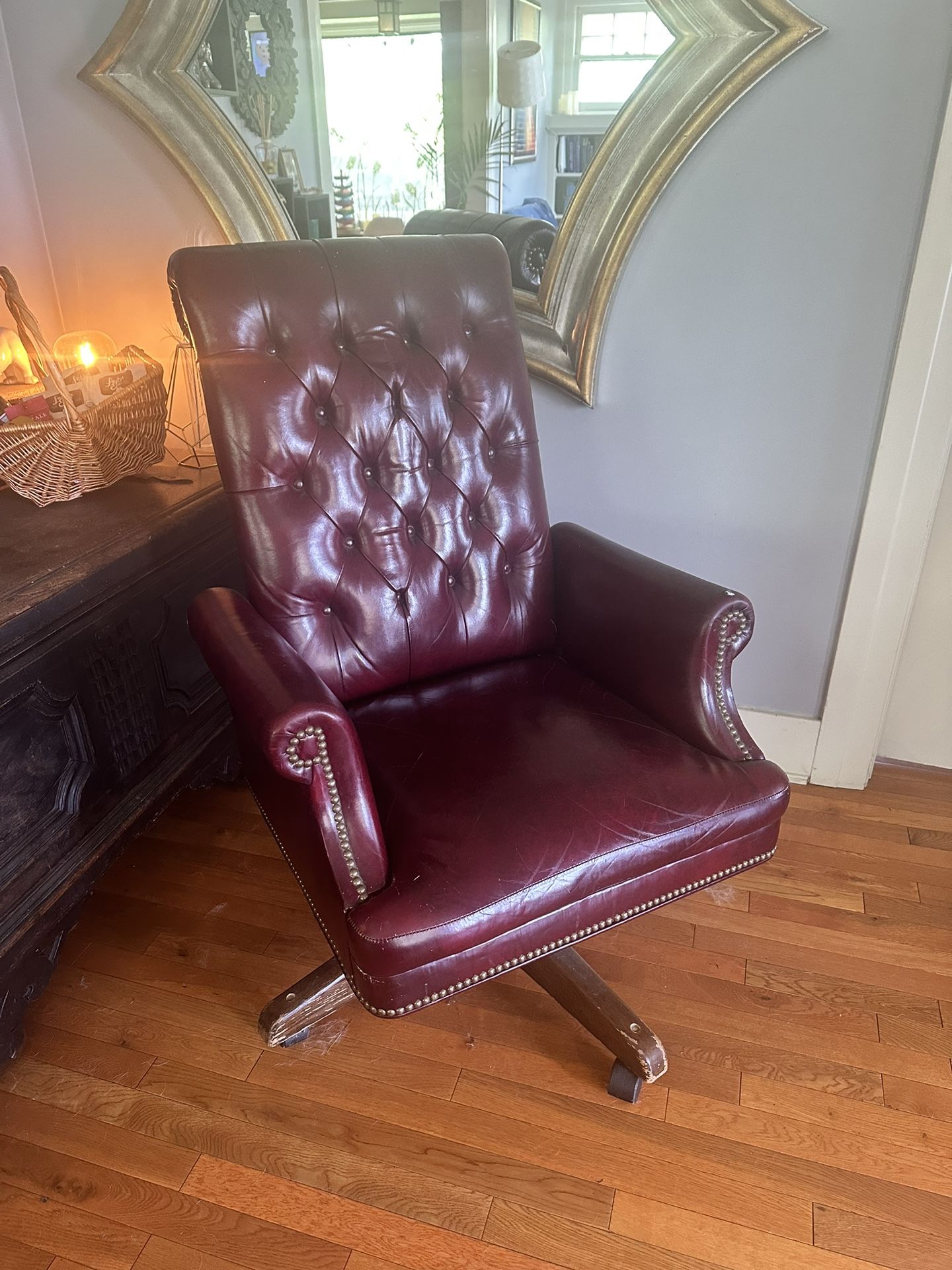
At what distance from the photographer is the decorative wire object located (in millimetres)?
1705

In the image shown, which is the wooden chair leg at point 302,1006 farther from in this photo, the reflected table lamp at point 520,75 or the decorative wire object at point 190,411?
the reflected table lamp at point 520,75

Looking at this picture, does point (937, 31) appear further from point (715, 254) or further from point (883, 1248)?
point (883, 1248)

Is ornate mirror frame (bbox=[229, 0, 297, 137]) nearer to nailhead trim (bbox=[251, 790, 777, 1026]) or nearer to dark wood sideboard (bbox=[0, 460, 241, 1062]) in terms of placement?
dark wood sideboard (bbox=[0, 460, 241, 1062])

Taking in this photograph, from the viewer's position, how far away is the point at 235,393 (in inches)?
48.7

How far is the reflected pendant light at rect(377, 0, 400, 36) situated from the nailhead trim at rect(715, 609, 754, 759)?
122 centimetres

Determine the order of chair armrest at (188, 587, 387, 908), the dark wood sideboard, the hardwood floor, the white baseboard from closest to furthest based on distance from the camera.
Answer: chair armrest at (188, 587, 387, 908) < the hardwood floor < the dark wood sideboard < the white baseboard

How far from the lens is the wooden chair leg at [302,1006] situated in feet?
4.24

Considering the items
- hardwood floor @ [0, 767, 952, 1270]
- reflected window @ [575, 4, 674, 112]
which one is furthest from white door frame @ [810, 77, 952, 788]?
reflected window @ [575, 4, 674, 112]

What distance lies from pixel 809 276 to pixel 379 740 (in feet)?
3.63

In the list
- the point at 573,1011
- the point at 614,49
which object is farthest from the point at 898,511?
the point at 573,1011

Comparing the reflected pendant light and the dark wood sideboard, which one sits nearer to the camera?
the dark wood sideboard

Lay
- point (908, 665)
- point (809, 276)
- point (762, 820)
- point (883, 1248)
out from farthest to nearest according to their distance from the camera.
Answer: point (908, 665) < point (809, 276) < point (762, 820) < point (883, 1248)

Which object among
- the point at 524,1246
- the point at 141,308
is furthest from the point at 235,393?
the point at 524,1246

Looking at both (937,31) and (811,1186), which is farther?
(937,31)
